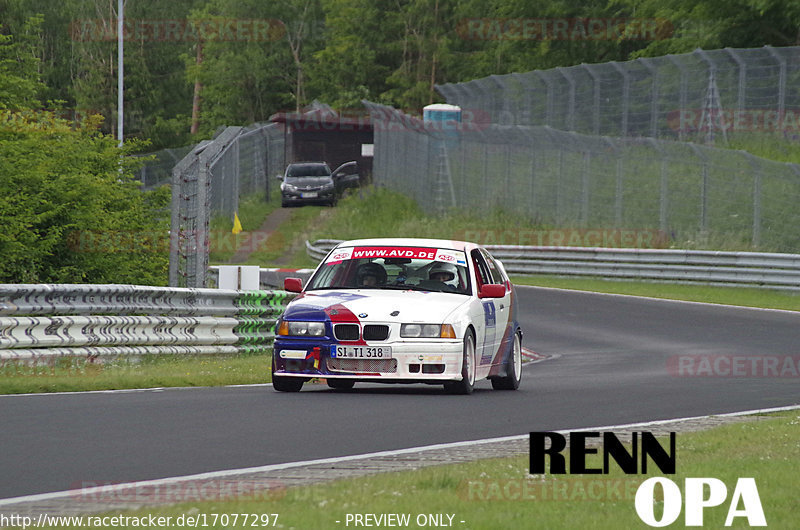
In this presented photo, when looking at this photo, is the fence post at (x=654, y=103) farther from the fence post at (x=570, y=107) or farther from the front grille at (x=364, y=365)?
the front grille at (x=364, y=365)

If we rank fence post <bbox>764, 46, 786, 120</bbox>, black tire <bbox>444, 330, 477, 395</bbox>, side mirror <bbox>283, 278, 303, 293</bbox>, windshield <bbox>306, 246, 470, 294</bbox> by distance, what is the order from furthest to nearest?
1. fence post <bbox>764, 46, 786, 120</bbox>
2. windshield <bbox>306, 246, 470, 294</bbox>
3. side mirror <bbox>283, 278, 303, 293</bbox>
4. black tire <bbox>444, 330, 477, 395</bbox>

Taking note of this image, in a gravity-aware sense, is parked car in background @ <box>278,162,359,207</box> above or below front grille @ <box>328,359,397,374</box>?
above

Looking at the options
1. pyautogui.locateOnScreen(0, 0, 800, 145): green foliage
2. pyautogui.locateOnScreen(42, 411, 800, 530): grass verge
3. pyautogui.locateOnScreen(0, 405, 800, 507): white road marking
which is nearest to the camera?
pyautogui.locateOnScreen(42, 411, 800, 530): grass verge

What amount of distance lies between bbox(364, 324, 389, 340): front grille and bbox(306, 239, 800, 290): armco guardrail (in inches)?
749

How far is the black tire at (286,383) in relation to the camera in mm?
13375

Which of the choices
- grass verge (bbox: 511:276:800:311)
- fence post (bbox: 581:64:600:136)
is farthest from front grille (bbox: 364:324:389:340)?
fence post (bbox: 581:64:600:136)

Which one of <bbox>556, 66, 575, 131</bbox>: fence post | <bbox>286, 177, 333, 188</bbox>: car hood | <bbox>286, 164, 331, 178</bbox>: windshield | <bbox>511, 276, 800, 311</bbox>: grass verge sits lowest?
<bbox>511, 276, 800, 311</bbox>: grass verge

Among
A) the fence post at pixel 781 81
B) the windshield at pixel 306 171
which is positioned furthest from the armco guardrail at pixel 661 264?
the windshield at pixel 306 171

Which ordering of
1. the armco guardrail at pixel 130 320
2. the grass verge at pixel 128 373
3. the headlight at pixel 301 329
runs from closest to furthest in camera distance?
the headlight at pixel 301 329 → the grass verge at pixel 128 373 → the armco guardrail at pixel 130 320

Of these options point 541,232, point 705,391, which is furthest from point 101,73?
point 705,391

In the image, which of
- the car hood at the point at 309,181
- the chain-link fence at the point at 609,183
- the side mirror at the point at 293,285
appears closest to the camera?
the side mirror at the point at 293,285

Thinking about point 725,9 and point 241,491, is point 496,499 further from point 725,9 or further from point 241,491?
point 725,9

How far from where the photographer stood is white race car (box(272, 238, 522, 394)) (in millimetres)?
13016

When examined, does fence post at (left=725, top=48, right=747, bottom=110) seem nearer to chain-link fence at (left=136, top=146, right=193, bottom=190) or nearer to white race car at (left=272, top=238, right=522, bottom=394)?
white race car at (left=272, top=238, right=522, bottom=394)
